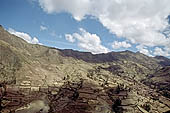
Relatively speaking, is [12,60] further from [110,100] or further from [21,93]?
[110,100]

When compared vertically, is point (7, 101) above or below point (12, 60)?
below

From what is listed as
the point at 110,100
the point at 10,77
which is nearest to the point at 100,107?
the point at 110,100

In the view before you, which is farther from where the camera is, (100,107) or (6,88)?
(6,88)

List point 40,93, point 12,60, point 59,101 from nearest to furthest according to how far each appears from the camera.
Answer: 1. point 59,101
2. point 40,93
3. point 12,60

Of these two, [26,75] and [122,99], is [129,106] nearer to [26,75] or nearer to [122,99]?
[122,99]

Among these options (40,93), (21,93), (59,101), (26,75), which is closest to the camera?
(59,101)

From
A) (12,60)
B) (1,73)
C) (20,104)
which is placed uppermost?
(12,60)

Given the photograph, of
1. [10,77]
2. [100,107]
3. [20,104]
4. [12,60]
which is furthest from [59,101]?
[12,60]

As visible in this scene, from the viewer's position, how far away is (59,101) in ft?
378

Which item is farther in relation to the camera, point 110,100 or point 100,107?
point 110,100

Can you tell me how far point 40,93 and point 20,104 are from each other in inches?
1139

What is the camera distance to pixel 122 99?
356 feet

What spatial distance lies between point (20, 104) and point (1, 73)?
6986 cm

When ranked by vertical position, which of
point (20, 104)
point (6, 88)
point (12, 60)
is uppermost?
point (12, 60)
